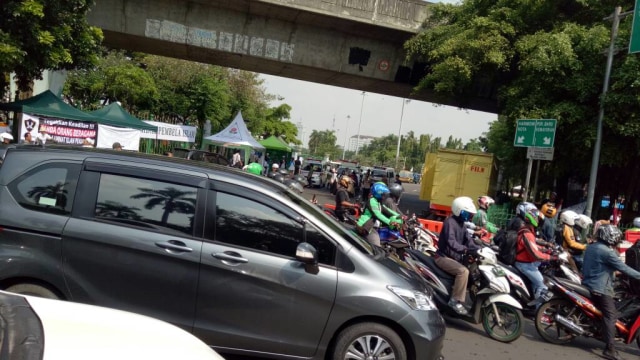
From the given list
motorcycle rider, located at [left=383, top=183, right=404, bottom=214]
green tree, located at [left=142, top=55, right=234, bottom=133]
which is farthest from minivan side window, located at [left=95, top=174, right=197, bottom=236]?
green tree, located at [left=142, top=55, right=234, bottom=133]

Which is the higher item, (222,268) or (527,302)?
(222,268)

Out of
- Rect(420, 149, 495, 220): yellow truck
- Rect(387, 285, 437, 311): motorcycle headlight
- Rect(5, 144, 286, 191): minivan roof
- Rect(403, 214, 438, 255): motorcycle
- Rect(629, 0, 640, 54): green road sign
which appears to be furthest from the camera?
Rect(420, 149, 495, 220): yellow truck

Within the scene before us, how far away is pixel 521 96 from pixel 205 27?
1016 centimetres

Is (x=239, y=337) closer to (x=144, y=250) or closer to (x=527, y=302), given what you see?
(x=144, y=250)

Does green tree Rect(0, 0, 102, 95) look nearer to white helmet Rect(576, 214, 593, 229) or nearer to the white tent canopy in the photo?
the white tent canopy

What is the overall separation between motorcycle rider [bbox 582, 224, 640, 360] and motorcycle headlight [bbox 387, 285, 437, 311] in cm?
286

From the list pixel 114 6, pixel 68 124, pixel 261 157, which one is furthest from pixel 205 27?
pixel 261 157

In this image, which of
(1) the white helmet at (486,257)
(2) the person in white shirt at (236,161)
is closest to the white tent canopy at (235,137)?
(2) the person in white shirt at (236,161)

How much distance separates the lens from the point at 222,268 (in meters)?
3.76

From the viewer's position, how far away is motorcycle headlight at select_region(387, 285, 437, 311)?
387 centimetres

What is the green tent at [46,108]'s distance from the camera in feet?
40.5

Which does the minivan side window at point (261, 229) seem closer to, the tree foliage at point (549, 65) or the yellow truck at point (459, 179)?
the tree foliage at point (549, 65)

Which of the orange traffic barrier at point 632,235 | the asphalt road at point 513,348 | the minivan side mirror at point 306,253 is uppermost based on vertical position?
the minivan side mirror at point 306,253

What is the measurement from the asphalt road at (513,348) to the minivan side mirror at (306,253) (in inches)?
96.7
